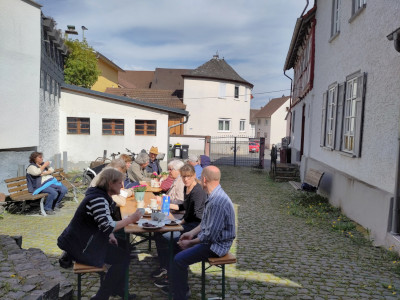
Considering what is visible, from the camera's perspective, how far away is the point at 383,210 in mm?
5930

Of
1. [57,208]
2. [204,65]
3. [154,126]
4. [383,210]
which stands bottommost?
[57,208]

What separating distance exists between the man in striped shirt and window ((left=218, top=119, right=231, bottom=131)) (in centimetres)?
2721

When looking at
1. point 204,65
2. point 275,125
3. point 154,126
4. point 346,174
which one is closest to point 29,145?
point 154,126

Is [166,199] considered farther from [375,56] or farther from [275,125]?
[275,125]

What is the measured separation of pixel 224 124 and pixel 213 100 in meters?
2.37

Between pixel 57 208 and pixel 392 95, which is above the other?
pixel 392 95

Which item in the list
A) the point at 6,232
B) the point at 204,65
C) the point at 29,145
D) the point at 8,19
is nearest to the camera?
the point at 6,232

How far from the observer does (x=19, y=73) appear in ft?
32.7

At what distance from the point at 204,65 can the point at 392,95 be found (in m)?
27.0

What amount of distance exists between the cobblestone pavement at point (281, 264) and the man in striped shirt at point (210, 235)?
488 mm

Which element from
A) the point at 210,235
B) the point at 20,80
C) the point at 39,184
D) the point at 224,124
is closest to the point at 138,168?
the point at 39,184

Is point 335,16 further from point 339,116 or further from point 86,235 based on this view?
point 86,235

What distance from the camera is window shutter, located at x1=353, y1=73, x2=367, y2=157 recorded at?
23.8 feet

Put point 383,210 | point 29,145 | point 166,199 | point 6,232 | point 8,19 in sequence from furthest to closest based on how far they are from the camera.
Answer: point 29,145 < point 8,19 < point 6,232 < point 383,210 < point 166,199
